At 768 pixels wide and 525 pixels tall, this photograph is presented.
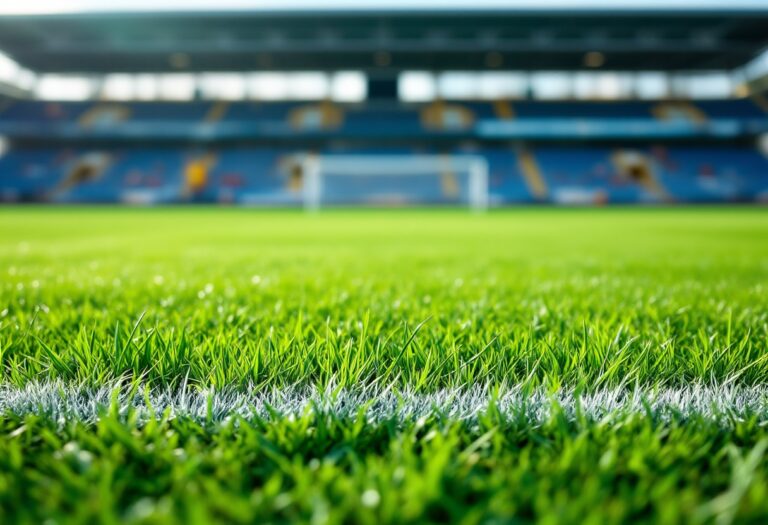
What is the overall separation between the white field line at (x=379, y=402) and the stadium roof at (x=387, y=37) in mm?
24663

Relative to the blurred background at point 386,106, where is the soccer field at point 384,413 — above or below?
below

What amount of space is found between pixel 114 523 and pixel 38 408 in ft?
1.74

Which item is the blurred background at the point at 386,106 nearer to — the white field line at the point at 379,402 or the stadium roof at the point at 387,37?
the stadium roof at the point at 387,37

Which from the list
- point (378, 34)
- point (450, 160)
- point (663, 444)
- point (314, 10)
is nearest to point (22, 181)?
point (314, 10)

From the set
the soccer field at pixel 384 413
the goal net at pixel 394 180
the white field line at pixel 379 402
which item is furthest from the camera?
the goal net at pixel 394 180

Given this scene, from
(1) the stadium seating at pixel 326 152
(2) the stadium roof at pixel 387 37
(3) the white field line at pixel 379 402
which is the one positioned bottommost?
(3) the white field line at pixel 379 402

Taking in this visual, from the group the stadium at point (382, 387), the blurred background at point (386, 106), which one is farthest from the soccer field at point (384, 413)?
the blurred background at point (386, 106)

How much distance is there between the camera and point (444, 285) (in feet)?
8.09

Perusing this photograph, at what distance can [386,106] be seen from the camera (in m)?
28.3

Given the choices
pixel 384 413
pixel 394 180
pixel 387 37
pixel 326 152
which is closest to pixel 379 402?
pixel 384 413

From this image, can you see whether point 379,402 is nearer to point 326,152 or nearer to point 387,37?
point 387,37

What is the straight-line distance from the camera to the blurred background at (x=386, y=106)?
24125mm

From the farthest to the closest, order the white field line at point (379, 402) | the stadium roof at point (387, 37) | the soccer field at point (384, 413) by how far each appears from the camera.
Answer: the stadium roof at point (387, 37) → the white field line at point (379, 402) → the soccer field at point (384, 413)

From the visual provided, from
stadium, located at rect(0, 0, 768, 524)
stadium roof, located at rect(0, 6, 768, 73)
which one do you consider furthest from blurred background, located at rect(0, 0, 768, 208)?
stadium, located at rect(0, 0, 768, 524)
